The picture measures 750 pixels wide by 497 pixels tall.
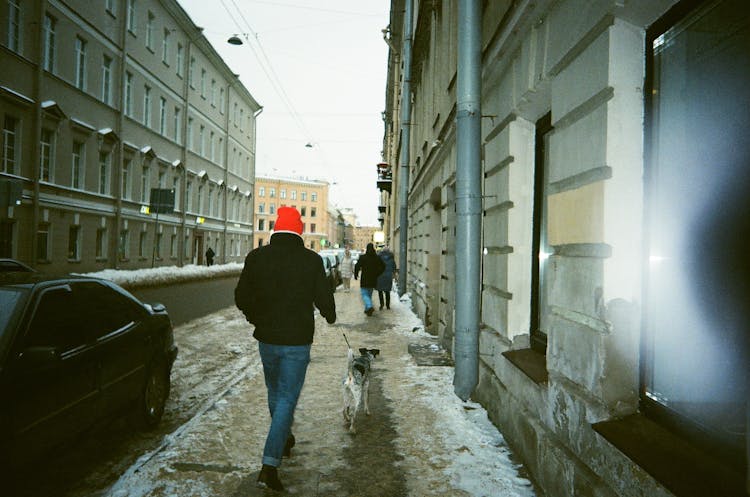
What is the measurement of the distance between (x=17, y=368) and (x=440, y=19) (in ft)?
33.8

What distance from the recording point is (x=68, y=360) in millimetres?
3654

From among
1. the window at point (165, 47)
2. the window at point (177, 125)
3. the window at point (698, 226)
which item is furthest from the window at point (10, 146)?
the window at point (698, 226)

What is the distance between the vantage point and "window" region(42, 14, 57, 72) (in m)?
20.8

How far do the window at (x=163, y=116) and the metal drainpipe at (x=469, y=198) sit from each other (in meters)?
30.0

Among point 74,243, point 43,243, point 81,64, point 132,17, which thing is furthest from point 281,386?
point 132,17

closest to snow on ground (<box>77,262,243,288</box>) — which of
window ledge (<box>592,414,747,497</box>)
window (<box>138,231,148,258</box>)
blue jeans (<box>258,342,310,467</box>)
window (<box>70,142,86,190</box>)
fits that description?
window (<box>138,231,148,258</box>)

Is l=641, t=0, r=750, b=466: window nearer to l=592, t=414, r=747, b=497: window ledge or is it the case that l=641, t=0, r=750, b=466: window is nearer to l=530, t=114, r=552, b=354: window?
l=592, t=414, r=747, b=497: window ledge

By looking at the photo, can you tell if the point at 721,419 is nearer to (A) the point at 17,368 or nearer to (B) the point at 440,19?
(A) the point at 17,368

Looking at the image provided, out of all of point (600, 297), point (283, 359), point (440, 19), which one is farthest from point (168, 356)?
point (440, 19)

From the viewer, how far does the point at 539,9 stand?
162 inches

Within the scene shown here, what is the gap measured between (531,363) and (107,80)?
27094mm

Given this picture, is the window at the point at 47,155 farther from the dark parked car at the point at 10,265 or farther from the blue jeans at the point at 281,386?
the blue jeans at the point at 281,386

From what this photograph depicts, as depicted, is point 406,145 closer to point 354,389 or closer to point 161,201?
point 161,201

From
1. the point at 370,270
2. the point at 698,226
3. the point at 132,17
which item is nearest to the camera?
the point at 698,226
